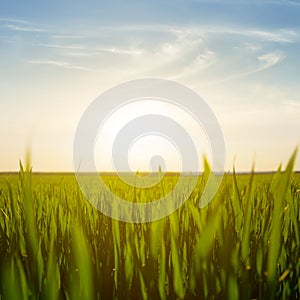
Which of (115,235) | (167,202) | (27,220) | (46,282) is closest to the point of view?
(46,282)

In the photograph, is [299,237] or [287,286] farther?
[299,237]

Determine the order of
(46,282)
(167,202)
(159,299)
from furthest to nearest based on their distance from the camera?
(167,202), (159,299), (46,282)

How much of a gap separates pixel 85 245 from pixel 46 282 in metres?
0.11

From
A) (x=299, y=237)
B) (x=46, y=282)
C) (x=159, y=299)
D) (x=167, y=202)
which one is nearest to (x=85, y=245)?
(x=46, y=282)

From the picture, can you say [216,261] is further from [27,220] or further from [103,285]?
[27,220]

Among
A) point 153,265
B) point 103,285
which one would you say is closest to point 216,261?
point 153,265

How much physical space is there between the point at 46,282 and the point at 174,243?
0.35 m

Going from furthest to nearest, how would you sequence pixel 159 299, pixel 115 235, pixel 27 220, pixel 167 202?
pixel 167 202
pixel 115 235
pixel 159 299
pixel 27 220

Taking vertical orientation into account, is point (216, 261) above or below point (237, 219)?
below

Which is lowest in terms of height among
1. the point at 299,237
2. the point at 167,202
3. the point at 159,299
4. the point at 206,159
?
the point at 159,299

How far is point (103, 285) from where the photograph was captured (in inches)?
50.4

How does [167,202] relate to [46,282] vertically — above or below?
above

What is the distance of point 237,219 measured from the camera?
1.40 metres

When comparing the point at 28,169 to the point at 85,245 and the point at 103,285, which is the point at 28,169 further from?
the point at 103,285
